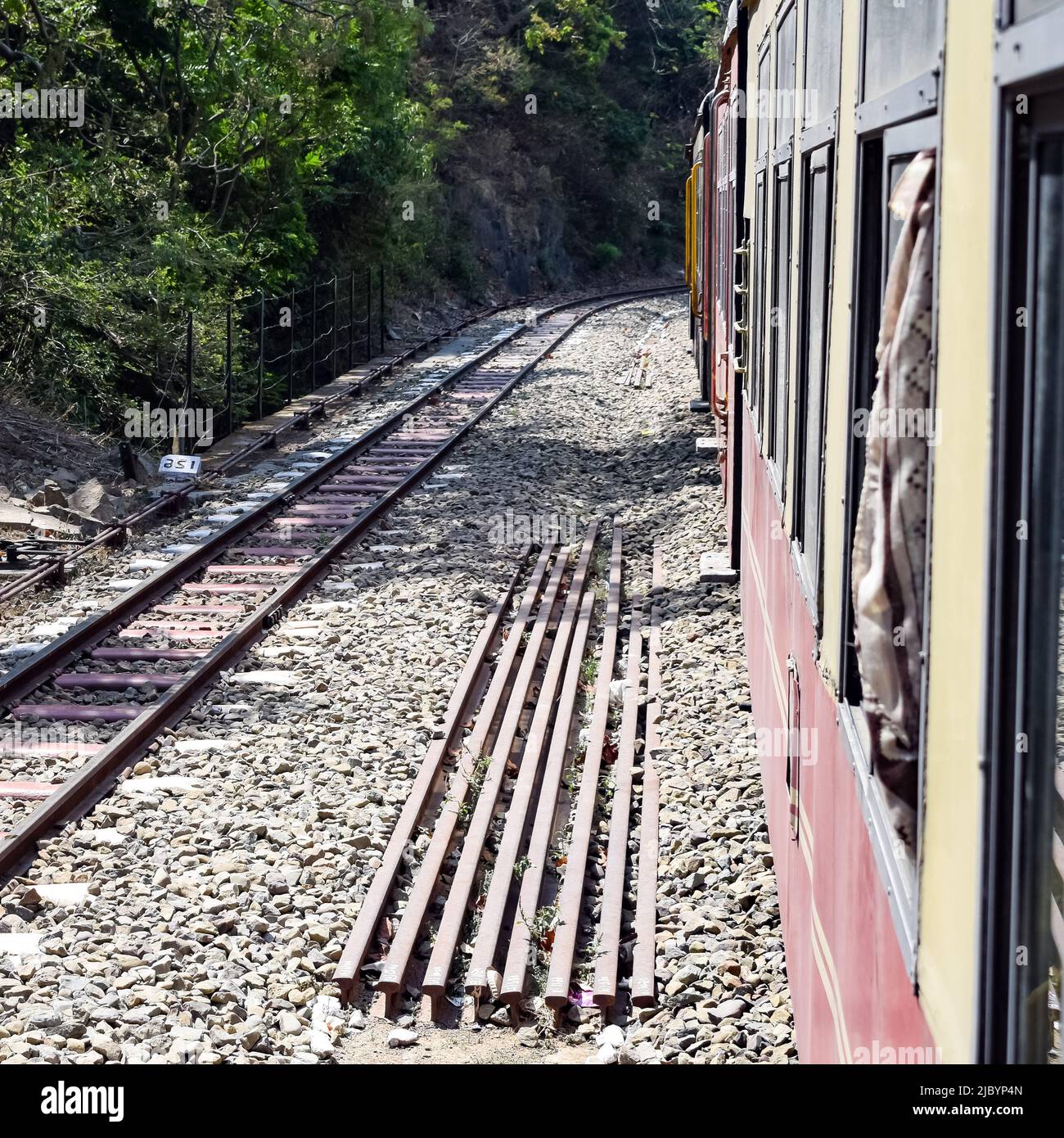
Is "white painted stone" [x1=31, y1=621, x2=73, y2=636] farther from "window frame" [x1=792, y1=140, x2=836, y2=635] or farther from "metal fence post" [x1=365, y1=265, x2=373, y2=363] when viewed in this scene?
"metal fence post" [x1=365, y1=265, x2=373, y2=363]

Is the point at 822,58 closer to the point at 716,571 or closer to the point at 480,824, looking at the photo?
the point at 480,824

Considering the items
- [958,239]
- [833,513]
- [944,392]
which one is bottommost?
[833,513]

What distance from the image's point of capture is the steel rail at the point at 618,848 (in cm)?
508

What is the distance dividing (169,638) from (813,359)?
633 centimetres

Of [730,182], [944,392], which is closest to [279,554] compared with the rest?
[730,182]

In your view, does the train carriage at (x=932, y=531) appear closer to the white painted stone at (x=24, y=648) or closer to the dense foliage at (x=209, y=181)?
the white painted stone at (x=24, y=648)

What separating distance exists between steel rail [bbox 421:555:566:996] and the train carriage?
5.27ft

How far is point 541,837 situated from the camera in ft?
20.6

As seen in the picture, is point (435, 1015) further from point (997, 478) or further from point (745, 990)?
point (997, 478)

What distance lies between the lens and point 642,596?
Result: 10.6 meters

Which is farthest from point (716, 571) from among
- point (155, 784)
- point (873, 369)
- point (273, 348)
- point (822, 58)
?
point (273, 348)

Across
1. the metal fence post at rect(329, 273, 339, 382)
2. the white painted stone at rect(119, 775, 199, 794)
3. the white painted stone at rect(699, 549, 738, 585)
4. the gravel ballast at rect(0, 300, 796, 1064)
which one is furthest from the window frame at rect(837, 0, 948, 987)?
the metal fence post at rect(329, 273, 339, 382)

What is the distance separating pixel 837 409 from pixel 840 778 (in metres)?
0.79
